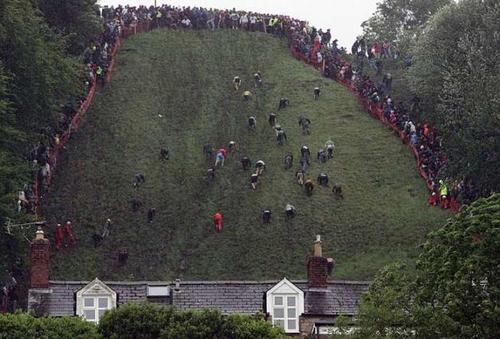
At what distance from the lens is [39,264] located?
6600 centimetres

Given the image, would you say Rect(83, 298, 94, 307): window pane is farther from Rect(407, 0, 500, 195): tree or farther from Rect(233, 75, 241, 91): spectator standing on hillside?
Rect(233, 75, 241, 91): spectator standing on hillside

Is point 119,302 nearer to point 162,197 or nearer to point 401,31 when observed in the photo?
point 162,197

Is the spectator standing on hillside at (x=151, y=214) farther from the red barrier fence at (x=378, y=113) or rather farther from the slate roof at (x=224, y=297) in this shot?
the slate roof at (x=224, y=297)

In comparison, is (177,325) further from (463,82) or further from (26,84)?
(463,82)

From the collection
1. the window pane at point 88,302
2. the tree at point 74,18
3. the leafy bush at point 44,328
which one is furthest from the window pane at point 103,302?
the tree at point 74,18

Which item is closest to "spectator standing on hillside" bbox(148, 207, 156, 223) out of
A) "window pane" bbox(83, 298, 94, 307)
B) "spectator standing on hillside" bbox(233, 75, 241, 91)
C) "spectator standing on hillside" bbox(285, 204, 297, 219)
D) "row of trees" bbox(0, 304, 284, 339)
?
"spectator standing on hillside" bbox(285, 204, 297, 219)

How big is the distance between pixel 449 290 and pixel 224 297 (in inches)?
645

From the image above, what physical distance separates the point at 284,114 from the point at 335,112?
11.2 ft

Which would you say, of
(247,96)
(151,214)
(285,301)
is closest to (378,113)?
(247,96)

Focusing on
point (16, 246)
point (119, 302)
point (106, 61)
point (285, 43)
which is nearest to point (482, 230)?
point (119, 302)

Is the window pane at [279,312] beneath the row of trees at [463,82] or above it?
beneath

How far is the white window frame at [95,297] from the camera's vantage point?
64.6m

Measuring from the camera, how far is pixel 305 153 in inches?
3684

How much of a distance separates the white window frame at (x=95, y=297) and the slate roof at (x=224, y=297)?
1.10 feet
